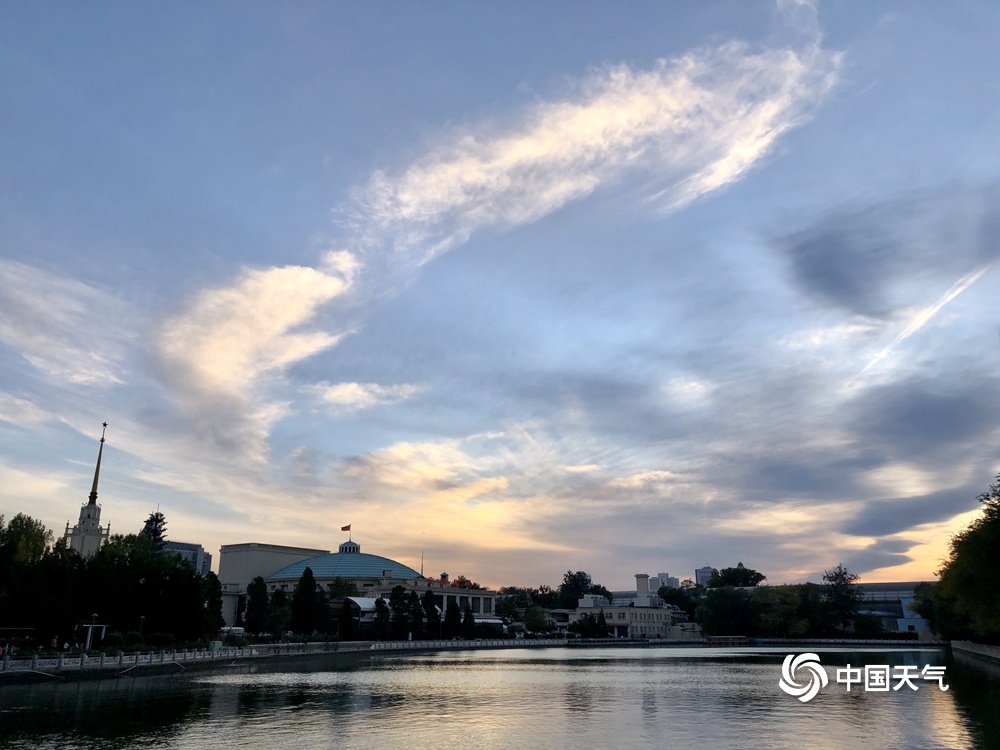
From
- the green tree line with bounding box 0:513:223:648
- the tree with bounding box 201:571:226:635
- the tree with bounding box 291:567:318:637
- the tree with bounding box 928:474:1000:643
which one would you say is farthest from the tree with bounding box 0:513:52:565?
the tree with bounding box 928:474:1000:643

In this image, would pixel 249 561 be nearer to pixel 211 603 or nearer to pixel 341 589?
pixel 341 589

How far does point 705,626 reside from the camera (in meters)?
148

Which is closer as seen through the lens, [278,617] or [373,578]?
[278,617]

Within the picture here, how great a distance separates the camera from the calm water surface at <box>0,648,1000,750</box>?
27844mm

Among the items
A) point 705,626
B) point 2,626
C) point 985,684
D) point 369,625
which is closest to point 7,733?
point 2,626

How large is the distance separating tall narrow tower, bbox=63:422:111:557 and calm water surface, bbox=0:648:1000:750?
3367 inches

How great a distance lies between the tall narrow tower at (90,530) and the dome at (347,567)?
3959 centimetres

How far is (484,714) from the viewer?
118 ft

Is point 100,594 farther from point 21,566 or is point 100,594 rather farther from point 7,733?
point 7,733

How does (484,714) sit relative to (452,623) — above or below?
below

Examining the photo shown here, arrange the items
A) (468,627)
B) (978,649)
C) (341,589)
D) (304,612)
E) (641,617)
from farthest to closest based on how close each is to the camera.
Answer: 1. (641,617)
2. (341,589)
3. (468,627)
4. (304,612)
5. (978,649)

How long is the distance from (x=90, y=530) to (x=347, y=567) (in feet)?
170

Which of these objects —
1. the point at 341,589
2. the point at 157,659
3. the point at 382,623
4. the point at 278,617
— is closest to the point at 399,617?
the point at 382,623

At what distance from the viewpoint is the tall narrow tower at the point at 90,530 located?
126938 mm
